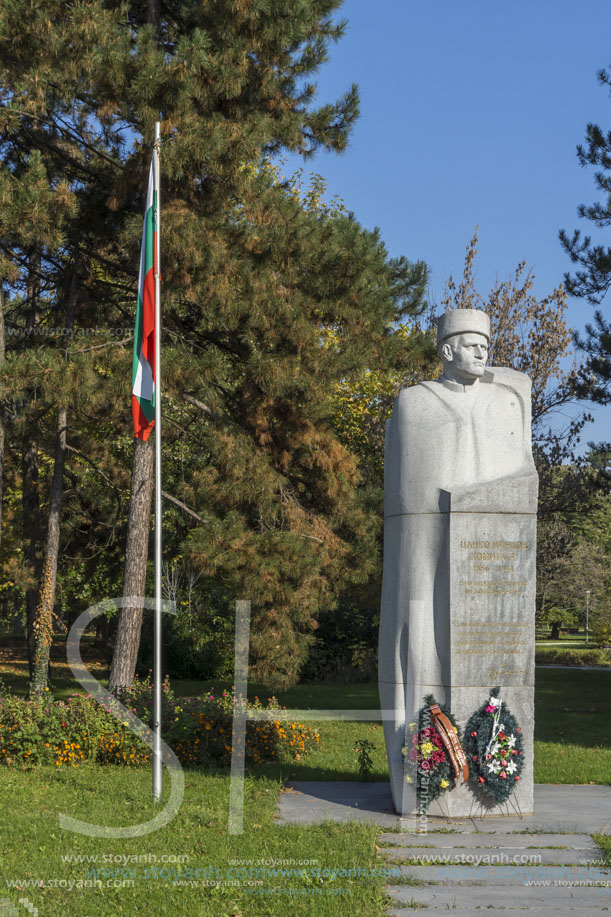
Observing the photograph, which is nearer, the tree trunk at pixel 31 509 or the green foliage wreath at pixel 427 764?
the green foliage wreath at pixel 427 764

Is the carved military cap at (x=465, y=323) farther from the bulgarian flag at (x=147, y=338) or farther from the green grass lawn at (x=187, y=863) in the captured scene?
the green grass lawn at (x=187, y=863)

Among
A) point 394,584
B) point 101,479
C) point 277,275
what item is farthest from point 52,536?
point 394,584

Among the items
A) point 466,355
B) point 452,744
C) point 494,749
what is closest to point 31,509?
point 466,355

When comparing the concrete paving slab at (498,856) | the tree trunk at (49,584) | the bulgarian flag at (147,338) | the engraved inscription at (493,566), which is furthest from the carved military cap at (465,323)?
the tree trunk at (49,584)

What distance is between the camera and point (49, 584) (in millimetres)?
13891

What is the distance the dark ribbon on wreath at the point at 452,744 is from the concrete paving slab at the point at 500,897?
5.04ft

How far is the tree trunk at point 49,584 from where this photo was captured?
1291 cm

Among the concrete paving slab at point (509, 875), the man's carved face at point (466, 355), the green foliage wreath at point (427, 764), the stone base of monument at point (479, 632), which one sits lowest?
the concrete paving slab at point (509, 875)

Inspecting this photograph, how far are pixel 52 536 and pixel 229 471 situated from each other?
13.0ft

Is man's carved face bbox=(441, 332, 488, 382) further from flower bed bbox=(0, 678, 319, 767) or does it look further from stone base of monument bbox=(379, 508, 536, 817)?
flower bed bbox=(0, 678, 319, 767)

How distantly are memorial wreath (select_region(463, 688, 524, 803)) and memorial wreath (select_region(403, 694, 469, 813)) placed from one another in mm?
113

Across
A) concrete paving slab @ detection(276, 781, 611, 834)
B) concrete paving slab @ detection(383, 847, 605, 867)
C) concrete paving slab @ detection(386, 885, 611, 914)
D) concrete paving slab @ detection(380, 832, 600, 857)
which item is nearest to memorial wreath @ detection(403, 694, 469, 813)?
concrete paving slab @ detection(276, 781, 611, 834)

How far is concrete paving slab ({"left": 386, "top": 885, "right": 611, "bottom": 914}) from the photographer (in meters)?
5.37

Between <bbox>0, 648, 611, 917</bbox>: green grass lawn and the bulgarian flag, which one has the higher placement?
the bulgarian flag
